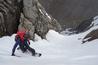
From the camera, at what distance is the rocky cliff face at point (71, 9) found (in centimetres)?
7850

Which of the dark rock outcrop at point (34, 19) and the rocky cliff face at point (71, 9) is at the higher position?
the rocky cliff face at point (71, 9)

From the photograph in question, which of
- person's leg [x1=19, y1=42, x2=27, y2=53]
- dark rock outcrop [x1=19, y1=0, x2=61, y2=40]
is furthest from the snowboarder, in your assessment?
dark rock outcrop [x1=19, y1=0, x2=61, y2=40]

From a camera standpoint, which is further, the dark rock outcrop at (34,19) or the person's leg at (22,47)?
the dark rock outcrop at (34,19)

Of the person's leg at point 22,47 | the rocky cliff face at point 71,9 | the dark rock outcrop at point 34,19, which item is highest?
the rocky cliff face at point 71,9

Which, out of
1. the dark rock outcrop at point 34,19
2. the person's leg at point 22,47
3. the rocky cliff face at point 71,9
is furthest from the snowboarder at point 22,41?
the rocky cliff face at point 71,9

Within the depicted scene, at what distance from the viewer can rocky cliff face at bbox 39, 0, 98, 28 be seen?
7850 cm

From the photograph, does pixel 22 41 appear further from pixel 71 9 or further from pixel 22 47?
pixel 71 9

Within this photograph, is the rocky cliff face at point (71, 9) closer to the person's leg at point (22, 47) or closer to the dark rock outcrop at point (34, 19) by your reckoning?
the dark rock outcrop at point (34, 19)

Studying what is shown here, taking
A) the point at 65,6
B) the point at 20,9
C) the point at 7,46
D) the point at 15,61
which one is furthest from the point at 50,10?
the point at 15,61

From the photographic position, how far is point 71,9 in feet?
267

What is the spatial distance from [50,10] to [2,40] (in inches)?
2454

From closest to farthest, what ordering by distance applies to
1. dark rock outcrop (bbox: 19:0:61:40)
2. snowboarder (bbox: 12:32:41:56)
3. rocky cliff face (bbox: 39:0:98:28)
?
1. snowboarder (bbox: 12:32:41:56)
2. dark rock outcrop (bbox: 19:0:61:40)
3. rocky cliff face (bbox: 39:0:98:28)

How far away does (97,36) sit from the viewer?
75.5 ft

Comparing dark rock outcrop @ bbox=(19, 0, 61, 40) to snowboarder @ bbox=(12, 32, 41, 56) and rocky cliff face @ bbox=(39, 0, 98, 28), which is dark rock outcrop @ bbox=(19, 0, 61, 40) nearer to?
snowboarder @ bbox=(12, 32, 41, 56)
